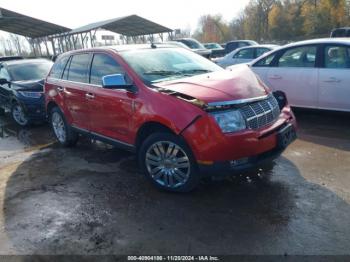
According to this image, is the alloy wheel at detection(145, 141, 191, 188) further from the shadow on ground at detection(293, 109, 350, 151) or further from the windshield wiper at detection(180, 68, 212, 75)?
the shadow on ground at detection(293, 109, 350, 151)

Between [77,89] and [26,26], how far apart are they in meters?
25.6

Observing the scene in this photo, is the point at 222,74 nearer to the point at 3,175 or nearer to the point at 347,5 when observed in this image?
the point at 3,175

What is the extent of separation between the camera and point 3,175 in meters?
5.57

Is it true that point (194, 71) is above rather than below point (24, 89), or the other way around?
Result: above

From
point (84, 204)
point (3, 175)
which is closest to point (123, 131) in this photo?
point (84, 204)

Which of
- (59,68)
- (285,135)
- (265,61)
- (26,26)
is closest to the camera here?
(285,135)

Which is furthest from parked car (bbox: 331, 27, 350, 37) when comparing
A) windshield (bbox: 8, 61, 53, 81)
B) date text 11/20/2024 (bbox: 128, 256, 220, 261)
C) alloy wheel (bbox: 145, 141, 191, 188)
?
date text 11/20/2024 (bbox: 128, 256, 220, 261)

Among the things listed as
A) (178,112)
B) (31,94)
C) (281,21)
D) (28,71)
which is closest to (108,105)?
(178,112)

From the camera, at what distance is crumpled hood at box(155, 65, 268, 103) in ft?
12.7

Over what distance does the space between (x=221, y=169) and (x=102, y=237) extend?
142 cm

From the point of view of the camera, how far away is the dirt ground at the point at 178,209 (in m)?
3.30

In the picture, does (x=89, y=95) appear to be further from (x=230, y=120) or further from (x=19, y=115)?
(x=19, y=115)

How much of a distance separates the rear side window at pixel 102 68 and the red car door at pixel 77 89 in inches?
7.1

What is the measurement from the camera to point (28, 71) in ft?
31.9
